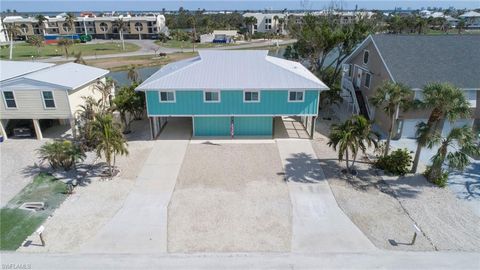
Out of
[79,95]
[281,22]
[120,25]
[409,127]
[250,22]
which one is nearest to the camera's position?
[409,127]

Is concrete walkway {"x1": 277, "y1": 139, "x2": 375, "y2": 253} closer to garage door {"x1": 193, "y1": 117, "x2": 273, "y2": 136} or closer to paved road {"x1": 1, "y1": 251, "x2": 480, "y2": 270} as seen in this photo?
paved road {"x1": 1, "y1": 251, "x2": 480, "y2": 270}

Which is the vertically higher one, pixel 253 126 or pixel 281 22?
pixel 281 22

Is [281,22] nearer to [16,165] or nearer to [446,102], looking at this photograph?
[446,102]

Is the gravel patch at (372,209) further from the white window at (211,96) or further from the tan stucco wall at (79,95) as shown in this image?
the tan stucco wall at (79,95)

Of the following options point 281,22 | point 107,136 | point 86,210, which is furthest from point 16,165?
point 281,22

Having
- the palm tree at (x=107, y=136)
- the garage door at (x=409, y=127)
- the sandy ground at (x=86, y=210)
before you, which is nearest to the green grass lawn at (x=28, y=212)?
the sandy ground at (x=86, y=210)

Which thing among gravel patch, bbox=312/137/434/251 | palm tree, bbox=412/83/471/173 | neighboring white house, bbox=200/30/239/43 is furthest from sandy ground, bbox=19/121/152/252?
neighboring white house, bbox=200/30/239/43
